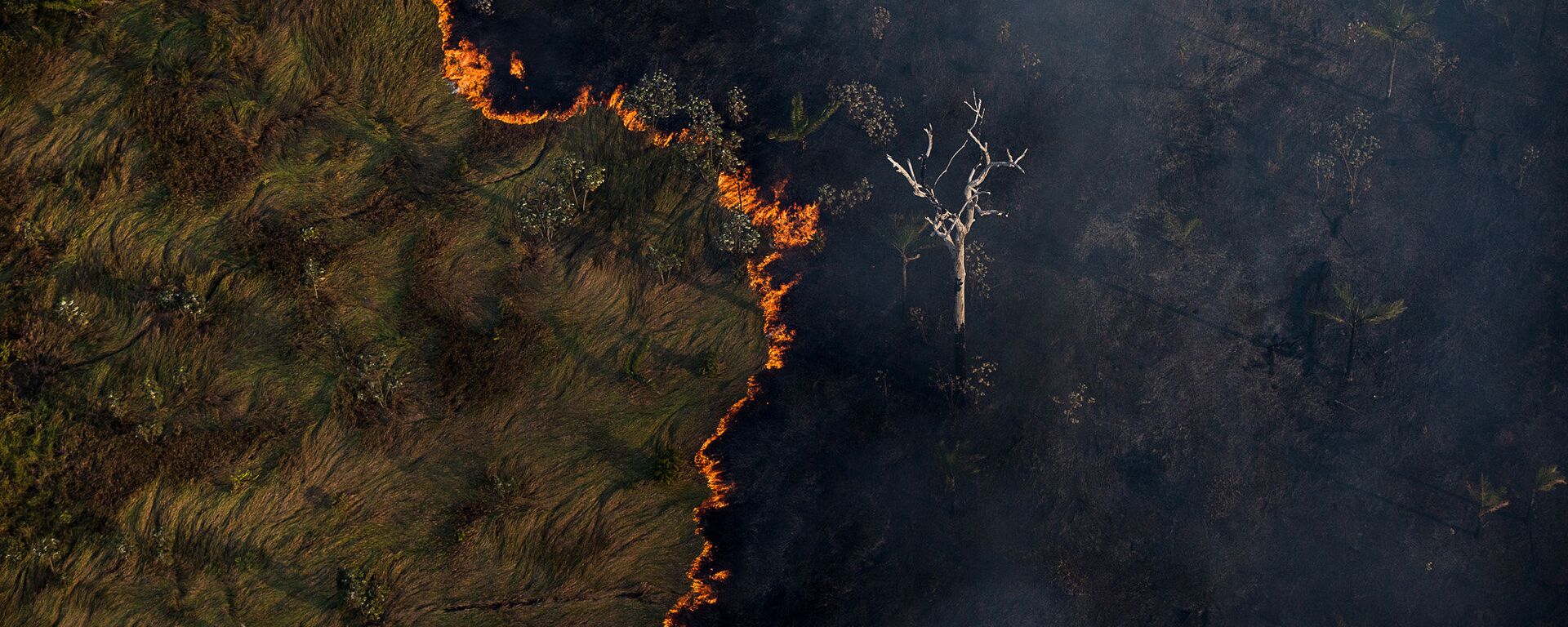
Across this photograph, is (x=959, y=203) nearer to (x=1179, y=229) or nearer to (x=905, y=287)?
(x=905, y=287)

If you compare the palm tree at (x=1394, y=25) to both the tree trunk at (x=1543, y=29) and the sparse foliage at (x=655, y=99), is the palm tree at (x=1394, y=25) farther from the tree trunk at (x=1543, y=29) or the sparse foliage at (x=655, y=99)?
the sparse foliage at (x=655, y=99)

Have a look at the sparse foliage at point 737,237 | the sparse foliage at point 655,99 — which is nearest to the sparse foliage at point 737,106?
the sparse foliage at point 655,99

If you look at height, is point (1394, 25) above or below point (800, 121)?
above

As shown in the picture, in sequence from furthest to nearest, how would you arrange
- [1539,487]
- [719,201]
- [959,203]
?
[959,203], [719,201], [1539,487]

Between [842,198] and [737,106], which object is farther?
[737,106]

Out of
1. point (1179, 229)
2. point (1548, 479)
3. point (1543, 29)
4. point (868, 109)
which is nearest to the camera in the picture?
point (1548, 479)

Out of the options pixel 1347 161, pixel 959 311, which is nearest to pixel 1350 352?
pixel 1347 161

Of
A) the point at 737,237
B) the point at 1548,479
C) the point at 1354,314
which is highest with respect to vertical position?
the point at 737,237

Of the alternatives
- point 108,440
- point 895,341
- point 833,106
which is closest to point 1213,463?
point 895,341
